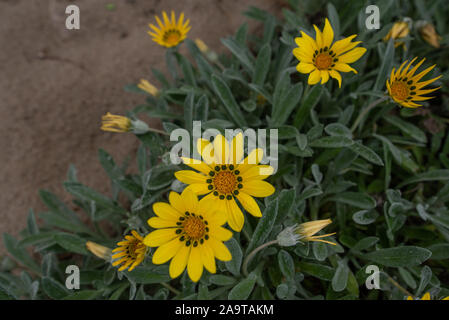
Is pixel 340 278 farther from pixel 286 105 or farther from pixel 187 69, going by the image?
pixel 187 69

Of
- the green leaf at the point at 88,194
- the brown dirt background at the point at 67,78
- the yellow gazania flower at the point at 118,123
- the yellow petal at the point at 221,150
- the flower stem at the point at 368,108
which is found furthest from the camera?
the brown dirt background at the point at 67,78

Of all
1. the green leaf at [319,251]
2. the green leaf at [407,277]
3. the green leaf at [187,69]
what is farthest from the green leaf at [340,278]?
the green leaf at [187,69]

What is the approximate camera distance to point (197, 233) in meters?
1.23

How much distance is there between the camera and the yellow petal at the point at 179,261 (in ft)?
3.89

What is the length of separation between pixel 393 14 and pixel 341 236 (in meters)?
1.43

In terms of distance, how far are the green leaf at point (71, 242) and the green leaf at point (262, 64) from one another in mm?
1326

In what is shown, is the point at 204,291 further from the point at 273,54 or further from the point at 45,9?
the point at 45,9

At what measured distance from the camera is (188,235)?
1.24 metres

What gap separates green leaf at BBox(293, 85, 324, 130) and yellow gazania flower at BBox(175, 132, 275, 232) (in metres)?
0.68

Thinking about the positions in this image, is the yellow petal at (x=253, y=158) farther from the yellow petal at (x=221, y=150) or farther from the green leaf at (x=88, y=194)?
the green leaf at (x=88, y=194)

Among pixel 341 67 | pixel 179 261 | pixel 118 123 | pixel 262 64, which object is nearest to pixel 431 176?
pixel 341 67

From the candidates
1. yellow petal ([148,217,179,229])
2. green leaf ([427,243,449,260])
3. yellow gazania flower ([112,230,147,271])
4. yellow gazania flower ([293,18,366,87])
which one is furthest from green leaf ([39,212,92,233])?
green leaf ([427,243,449,260])
